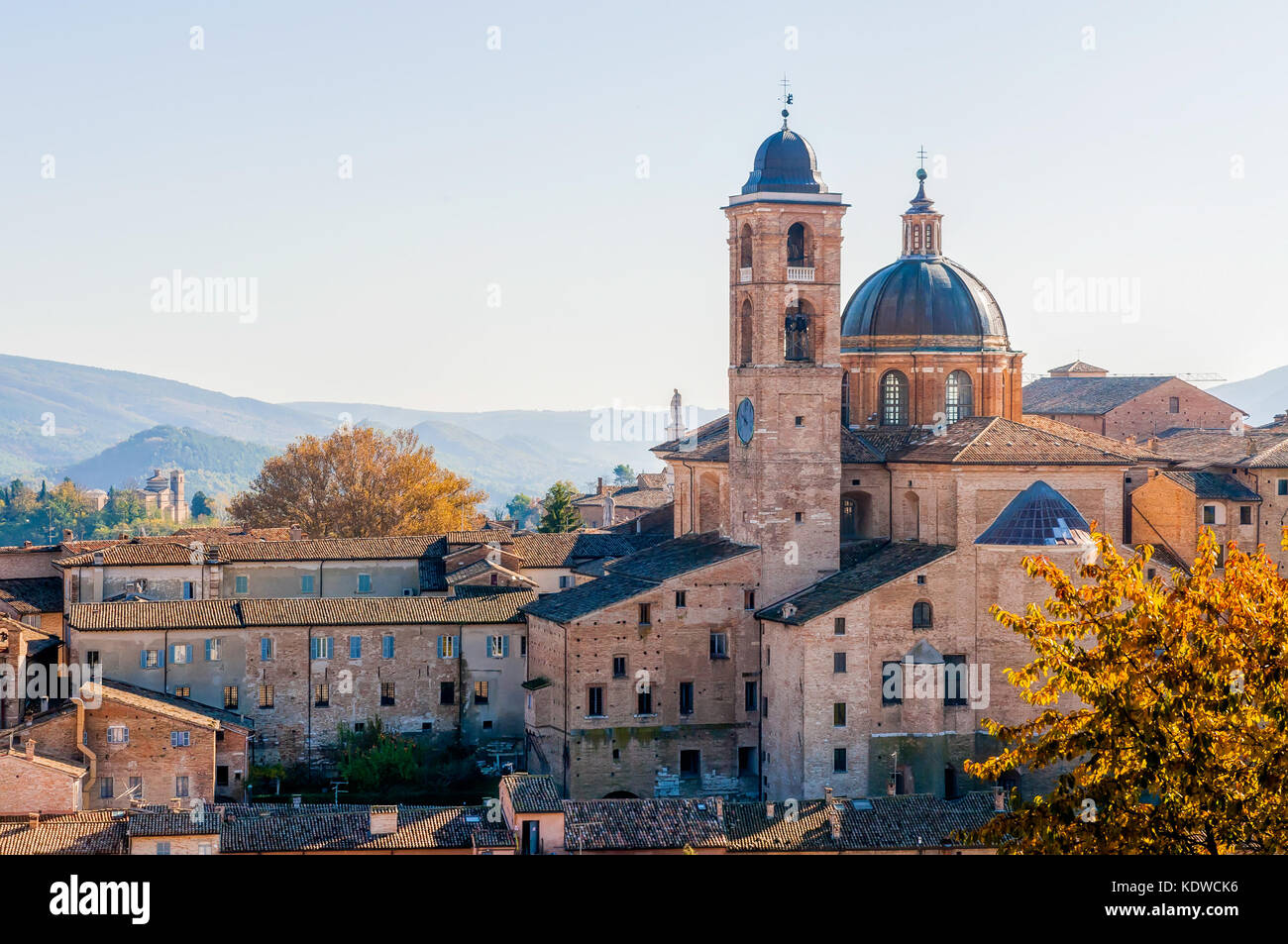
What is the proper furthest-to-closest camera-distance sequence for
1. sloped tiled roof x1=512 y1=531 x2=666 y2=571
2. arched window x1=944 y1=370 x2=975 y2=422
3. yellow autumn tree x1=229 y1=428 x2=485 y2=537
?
yellow autumn tree x1=229 y1=428 x2=485 y2=537 < sloped tiled roof x1=512 y1=531 x2=666 y2=571 < arched window x1=944 y1=370 x2=975 y2=422

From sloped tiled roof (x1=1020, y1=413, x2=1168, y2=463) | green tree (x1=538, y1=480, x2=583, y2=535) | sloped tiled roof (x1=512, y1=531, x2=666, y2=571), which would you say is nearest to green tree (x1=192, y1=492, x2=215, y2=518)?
green tree (x1=538, y1=480, x2=583, y2=535)

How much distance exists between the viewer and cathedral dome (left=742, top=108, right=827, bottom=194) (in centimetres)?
4962

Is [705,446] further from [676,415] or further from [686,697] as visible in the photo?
[676,415]

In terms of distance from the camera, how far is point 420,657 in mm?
51438

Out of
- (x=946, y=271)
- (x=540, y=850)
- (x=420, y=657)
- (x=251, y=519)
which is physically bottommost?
(x=540, y=850)

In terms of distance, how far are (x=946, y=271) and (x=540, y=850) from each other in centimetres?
2694

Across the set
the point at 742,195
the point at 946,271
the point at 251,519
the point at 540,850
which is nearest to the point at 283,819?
the point at 540,850

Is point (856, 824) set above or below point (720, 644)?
below

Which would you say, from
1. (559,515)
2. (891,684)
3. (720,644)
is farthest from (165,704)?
(559,515)

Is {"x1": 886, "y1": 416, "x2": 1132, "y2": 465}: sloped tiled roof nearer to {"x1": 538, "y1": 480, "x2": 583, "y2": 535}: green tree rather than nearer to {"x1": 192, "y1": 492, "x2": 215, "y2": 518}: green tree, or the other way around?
{"x1": 538, "y1": 480, "x2": 583, "y2": 535}: green tree

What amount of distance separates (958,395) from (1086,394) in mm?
27718

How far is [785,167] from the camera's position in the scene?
164 ft

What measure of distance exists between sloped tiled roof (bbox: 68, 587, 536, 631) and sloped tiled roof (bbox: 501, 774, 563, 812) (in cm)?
1419
